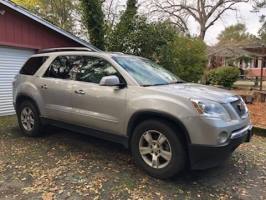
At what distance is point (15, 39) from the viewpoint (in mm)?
10328

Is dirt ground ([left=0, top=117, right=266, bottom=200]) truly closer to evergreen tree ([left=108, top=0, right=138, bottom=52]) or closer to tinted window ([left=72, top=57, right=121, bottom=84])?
tinted window ([left=72, top=57, right=121, bottom=84])

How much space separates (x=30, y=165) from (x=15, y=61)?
251 inches

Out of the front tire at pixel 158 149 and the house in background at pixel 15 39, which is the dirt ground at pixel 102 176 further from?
the house in background at pixel 15 39

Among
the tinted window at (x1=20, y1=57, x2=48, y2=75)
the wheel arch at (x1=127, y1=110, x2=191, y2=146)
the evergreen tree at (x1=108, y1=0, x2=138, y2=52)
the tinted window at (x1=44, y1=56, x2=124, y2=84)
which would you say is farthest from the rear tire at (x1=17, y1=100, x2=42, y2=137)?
the evergreen tree at (x1=108, y1=0, x2=138, y2=52)

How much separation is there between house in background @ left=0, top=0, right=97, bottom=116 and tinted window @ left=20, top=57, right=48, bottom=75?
3343mm

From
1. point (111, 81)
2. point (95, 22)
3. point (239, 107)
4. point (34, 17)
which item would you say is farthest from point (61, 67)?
point (95, 22)

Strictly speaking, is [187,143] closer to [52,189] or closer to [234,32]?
[52,189]

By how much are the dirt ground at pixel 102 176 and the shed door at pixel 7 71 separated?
439 cm

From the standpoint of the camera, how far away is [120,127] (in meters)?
5.11

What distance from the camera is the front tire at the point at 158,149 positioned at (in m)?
4.48

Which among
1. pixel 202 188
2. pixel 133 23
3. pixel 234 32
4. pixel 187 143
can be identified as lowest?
pixel 202 188

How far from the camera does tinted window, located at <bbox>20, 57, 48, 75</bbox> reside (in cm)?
684

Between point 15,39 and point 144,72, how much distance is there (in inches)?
249

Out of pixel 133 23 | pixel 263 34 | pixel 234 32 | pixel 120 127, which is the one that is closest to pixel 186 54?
pixel 133 23
